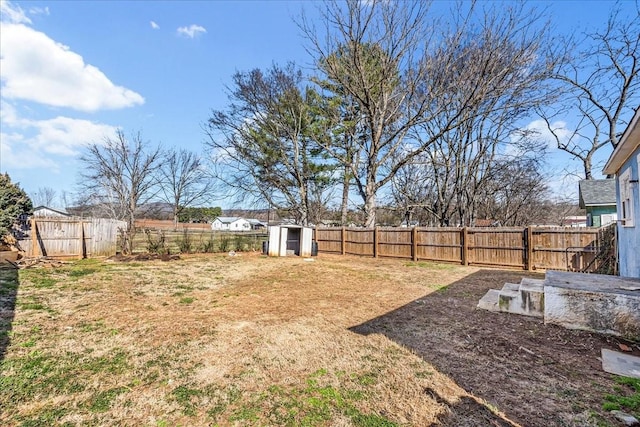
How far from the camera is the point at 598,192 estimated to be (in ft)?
38.2

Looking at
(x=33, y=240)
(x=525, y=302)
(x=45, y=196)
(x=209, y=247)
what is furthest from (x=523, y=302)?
(x=45, y=196)

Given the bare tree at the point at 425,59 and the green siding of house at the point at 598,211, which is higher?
the bare tree at the point at 425,59

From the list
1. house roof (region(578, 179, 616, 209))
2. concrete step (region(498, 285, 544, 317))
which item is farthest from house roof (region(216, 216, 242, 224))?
concrete step (region(498, 285, 544, 317))

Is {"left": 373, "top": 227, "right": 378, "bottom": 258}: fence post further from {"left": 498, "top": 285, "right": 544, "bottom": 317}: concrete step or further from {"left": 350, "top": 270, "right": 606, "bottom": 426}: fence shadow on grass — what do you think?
{"left": 498, "top": 285, "right": 544, "bottom": 317}: concrete step

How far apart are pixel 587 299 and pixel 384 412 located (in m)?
3.35

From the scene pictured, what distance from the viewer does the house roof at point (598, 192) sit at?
11070 mm

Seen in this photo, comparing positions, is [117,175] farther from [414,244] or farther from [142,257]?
[414,244]

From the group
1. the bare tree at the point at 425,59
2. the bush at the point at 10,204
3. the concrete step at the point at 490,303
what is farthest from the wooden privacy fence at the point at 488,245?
the bush at the point at 10,204

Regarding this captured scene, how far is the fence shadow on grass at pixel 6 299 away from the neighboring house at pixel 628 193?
8.28 meters

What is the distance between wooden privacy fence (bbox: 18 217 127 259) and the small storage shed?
20.8ft

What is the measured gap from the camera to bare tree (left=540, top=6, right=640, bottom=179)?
12.4 metres

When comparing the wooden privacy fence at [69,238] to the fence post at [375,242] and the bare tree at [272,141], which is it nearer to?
the bare tree at [272,141]

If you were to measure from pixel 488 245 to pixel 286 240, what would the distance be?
8.21 meters

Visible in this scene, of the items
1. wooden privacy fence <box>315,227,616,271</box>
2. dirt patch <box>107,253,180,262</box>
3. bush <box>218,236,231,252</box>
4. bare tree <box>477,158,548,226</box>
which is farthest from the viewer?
bare tree <box>477,158,548,226</box>
